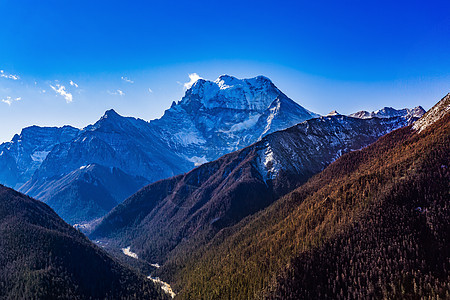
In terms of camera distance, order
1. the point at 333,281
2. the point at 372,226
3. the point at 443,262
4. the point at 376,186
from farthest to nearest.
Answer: the point at 376,186
the point at 372,226
the point at 333,281
the point at 443,262

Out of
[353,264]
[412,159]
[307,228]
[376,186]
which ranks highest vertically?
[412,159]

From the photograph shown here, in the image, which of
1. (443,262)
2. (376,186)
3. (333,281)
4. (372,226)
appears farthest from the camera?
(376,186)

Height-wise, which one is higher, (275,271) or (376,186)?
(376,186)

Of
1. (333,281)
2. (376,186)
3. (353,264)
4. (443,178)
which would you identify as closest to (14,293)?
(333,281)

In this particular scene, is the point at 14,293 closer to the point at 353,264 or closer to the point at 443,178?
the point at 353,264

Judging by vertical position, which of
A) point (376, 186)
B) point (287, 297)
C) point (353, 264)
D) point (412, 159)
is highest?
point (412, 159)

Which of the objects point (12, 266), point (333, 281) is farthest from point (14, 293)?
point (333, 281)

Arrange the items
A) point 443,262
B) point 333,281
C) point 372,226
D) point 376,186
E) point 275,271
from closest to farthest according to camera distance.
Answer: point 443,262
point 333,281
point 372,226
point 275,271
point 376,186

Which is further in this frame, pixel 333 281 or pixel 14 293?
pixel 14 293

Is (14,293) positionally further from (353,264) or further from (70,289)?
(353,264)
